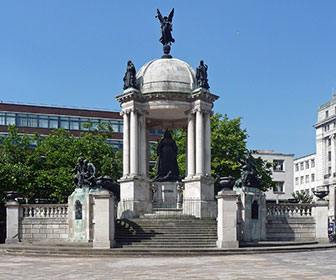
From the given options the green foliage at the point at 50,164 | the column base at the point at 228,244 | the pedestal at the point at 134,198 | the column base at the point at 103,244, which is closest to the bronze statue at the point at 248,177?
the column base at the point at 228,244

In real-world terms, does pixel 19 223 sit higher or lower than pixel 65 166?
lower

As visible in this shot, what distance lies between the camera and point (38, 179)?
44.0 meters

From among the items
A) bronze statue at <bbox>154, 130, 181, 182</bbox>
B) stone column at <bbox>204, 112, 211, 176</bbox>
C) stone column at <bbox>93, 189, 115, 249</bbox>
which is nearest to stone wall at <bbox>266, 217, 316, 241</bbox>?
stone column at <bbox>204, 112, 211, 176</bbox>

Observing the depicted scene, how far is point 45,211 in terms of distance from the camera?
31656mm

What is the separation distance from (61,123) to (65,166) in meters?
34.6

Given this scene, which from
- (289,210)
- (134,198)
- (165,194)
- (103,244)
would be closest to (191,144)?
(165,194)

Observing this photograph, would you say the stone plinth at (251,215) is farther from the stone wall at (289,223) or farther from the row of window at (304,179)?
the row of window at (304,179)

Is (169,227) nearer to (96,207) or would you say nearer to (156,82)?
(96,207)

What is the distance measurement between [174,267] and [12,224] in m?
15.9

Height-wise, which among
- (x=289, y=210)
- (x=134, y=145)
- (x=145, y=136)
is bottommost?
(x=289, y=210)

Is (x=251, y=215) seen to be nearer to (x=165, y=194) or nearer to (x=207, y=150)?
(x=207, y=150)

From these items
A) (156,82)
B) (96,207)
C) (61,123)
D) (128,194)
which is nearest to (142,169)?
(128,194)

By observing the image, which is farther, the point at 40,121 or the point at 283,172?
the point at 283,172

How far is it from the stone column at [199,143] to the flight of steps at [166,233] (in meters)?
4.01
